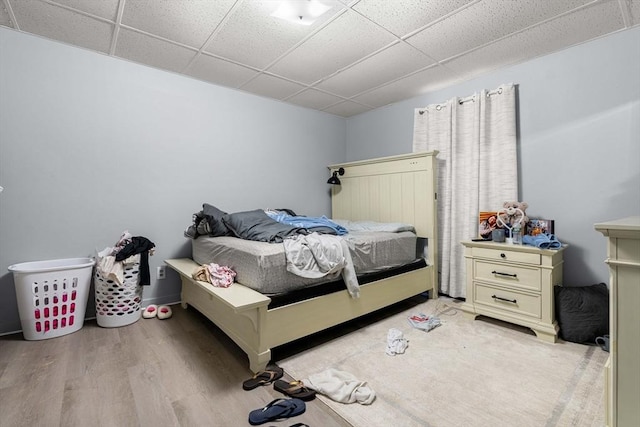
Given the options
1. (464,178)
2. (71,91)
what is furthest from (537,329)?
(71,91)

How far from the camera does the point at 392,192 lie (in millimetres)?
3232

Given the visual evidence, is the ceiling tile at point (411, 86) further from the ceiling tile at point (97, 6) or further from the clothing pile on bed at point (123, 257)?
the clothing pile on bed at point (123, 257)

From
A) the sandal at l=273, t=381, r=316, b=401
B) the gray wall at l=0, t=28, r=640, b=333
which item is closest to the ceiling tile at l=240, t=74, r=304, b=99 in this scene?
the gray wall at l=0, t=28, r=640, b=333

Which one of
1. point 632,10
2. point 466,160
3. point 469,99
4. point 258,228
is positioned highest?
point 632,10

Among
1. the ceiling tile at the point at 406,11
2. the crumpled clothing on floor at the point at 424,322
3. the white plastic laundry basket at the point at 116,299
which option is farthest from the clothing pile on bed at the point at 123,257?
the ceiling tile at the point at 406,11

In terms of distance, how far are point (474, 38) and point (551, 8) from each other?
46 centimetres

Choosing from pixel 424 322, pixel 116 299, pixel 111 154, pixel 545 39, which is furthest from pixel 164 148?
pixel 545 39

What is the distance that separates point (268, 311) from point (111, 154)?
200 centimetres

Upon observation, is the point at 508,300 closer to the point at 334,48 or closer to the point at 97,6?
the point at 334,48

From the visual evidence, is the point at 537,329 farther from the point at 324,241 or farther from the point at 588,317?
the point at 324,241

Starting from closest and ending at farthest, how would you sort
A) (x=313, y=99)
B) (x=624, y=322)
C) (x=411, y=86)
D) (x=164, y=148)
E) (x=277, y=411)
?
(x=624, y=322)
(x=277, y=411)
(x=164, y=148)
(x=411, y=86)
(x=313, y=99)

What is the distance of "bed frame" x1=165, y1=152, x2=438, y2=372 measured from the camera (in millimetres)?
1676

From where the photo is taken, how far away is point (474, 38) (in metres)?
2.21

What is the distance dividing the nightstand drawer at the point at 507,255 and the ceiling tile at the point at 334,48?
183 centimetres
